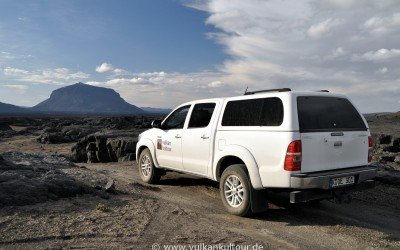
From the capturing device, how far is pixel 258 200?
6508 millimetres

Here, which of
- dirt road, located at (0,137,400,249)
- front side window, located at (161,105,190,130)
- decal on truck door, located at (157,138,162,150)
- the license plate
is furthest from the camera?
decal on truck door, located at (157,138,162,150)

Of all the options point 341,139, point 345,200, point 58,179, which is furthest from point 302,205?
point 58,179

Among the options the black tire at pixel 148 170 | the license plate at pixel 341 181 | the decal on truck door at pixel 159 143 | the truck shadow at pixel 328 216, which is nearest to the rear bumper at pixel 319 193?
the license plate at pixel 341 181

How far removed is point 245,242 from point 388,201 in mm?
4516

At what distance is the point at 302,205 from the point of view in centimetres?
776

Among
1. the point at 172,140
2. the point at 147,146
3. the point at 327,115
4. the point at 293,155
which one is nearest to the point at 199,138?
the point at 172,140

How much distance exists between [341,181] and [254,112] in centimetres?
179

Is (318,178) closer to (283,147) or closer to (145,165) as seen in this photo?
(283,147)

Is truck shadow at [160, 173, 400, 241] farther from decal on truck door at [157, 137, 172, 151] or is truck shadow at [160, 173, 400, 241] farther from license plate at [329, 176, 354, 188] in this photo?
decal on truck door at [157, 137, 172, 151]

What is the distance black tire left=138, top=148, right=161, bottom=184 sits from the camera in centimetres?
962

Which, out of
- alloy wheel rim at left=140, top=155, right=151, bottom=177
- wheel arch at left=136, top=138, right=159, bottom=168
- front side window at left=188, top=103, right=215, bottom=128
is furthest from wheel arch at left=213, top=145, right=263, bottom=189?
alloy wheel rim at left=140, top=155, right=151, bottom=177

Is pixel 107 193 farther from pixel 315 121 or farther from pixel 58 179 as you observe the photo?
pixel 315 121

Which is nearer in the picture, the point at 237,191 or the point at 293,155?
the point at 293,155

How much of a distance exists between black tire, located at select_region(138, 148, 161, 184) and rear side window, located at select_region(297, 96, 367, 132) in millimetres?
4545
